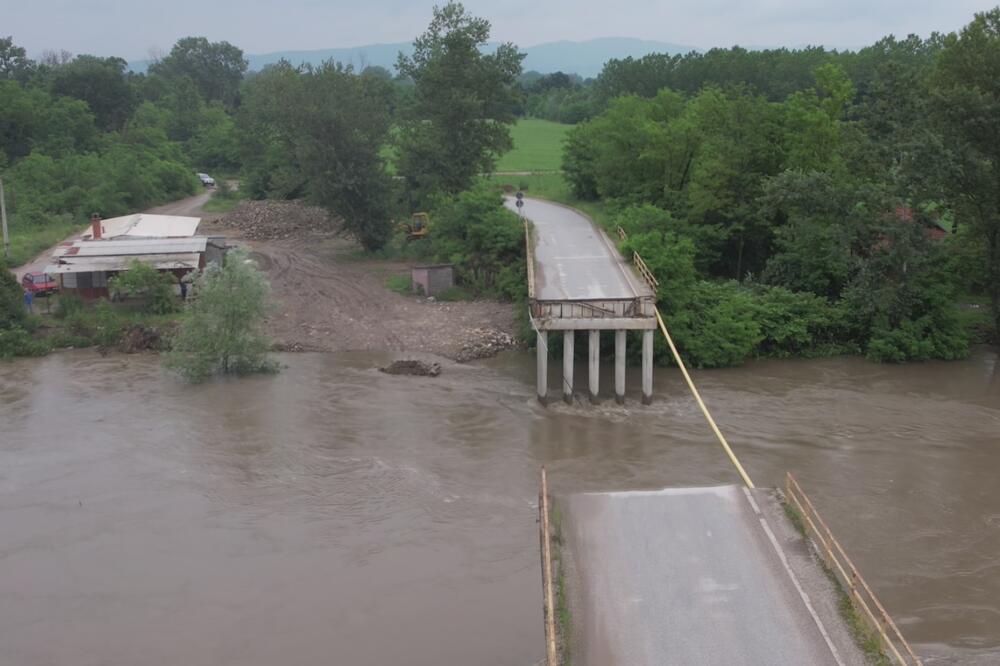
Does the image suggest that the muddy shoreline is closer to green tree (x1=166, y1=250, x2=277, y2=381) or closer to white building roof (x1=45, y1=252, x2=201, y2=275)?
Result: green tree (x1=166, y1=250, x2=277, y2=381)

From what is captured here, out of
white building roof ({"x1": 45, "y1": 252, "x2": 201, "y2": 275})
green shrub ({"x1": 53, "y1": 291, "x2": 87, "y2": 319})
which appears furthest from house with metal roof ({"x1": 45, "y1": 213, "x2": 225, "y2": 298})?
green shrub ({"x1": 53, "y1": 291, "x2": 87, "y2": 319})

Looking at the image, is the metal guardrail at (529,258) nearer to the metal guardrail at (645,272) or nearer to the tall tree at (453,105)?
the metal guardrail at (645,272)

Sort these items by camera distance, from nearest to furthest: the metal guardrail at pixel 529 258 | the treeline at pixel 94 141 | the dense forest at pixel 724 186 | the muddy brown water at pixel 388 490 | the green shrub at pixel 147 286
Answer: the muddy brown water at pixel 388 490, the metal guardrail at pixel 529 258, the dense forest at pixel 724 186, the green shrub at pixel 147 286, the treeline at pixel 94 141

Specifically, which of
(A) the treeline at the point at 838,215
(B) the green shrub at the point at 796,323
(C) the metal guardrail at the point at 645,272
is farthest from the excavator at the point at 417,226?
(B) the green shrub at the point at 796,323

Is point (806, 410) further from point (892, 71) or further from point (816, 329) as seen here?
point (892, 71)

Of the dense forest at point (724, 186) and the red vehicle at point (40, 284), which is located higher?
the dense forest at point (724, 186)

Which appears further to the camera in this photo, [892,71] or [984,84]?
[892,71]

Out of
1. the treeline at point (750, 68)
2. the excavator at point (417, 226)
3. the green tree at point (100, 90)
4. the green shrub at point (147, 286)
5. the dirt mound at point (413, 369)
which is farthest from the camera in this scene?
the green tree at point (100, 90)

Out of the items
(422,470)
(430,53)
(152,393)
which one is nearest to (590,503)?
(422,470)
